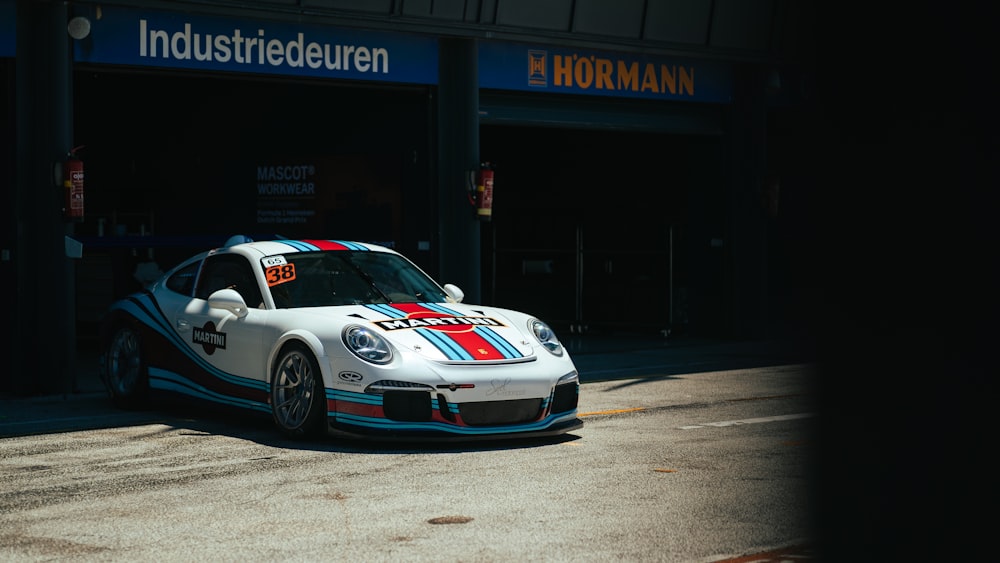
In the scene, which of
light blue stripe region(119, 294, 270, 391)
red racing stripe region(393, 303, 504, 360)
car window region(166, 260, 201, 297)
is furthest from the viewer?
car window region(166, 260, 201, 297)

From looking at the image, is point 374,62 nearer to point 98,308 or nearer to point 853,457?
point 98,308

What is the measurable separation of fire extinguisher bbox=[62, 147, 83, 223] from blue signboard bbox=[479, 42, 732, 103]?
5.50 metres

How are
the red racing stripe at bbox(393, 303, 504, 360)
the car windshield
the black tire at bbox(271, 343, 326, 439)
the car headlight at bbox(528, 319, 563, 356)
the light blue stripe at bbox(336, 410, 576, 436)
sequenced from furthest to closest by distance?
the car windshield < the car headlight at bbox(528, 319, 563, 356) < the black tire at bbox(271, 343, 326, 439) < the red racing stripe at bbox(393, 303, 504, 360) < the light blue stripe at bbox(336, 410, 576, 436)

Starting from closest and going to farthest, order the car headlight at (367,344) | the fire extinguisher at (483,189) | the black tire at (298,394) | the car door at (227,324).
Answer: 1. the car headlight at (367,344)
2. the black tire at (298,394)
3. the car door at (227,324)
4. the fire extinguisher at (483,189)

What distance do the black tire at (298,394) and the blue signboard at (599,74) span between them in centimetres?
794

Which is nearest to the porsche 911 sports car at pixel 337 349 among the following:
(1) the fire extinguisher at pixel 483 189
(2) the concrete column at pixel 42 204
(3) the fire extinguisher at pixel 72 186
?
(2) the concrete column at pixel 42 204

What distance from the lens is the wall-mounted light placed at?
40.8 ft

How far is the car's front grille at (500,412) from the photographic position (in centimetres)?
802

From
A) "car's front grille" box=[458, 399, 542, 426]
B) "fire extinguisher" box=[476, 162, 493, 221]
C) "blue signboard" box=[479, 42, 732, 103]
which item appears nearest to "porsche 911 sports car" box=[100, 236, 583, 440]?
"car's front grille" box=[458, 399, 542, 426]

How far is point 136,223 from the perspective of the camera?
19.2m

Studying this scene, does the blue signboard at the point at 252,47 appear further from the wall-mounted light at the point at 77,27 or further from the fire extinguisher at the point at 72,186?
the fire extinguisher at the point at 72,186

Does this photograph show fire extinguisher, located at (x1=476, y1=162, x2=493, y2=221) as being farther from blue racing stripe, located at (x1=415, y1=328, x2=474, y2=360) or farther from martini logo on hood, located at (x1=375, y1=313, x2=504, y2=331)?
blue racing stripe, located at (x1=415, y1=328, x2=474, y2=360)

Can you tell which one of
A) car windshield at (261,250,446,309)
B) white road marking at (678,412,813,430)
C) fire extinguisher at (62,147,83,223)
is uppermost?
fire extinguisher at (62,147,83,223)

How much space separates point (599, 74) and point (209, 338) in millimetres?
9142
